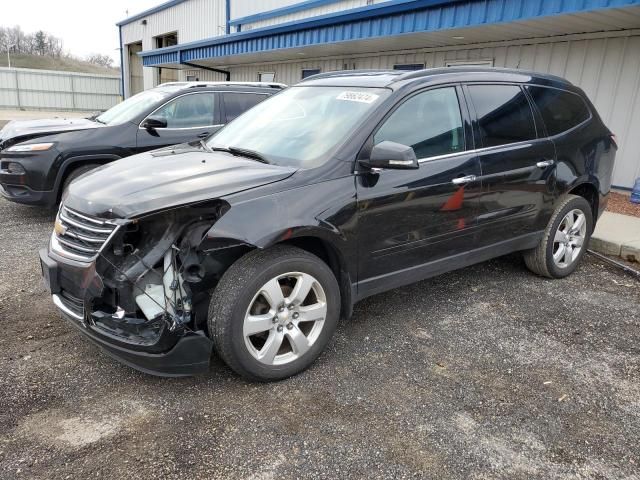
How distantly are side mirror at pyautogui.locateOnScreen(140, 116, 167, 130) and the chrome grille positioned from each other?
11.9 feet

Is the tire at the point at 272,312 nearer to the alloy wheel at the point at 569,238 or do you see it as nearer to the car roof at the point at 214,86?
the alloy wheel at the point at 569,238

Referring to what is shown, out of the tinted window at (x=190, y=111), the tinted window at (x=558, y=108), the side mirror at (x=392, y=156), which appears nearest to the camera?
the side mirror at (x=392, y=156)

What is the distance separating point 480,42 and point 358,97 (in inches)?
276

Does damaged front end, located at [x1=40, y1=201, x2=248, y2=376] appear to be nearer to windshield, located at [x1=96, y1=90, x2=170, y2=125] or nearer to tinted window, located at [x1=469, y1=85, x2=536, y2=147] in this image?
tinted window, located at [x1=469, y1=85, x2=536, y2=147]

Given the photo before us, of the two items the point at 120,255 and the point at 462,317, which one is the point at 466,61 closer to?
the point at 462,317

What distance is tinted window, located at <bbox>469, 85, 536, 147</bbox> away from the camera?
153 inches

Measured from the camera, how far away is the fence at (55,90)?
3222cm

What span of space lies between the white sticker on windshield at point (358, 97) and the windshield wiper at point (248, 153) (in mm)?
763

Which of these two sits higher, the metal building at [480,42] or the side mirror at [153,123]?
the metal building at [480,42]

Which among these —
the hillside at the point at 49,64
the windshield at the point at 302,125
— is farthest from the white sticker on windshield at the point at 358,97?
the hillside at the point at 49,64

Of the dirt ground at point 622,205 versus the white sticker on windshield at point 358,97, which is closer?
Answer: the white sticker on windshield at point 358,97

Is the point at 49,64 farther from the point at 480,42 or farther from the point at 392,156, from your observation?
the point at 392,156

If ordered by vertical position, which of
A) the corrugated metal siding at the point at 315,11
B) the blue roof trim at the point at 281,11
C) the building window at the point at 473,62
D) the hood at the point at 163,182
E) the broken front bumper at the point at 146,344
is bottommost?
the broken front bumper at the point at 146,344

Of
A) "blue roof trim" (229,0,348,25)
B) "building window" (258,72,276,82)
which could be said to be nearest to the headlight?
"blue roof trim" (229,0,348,25)
